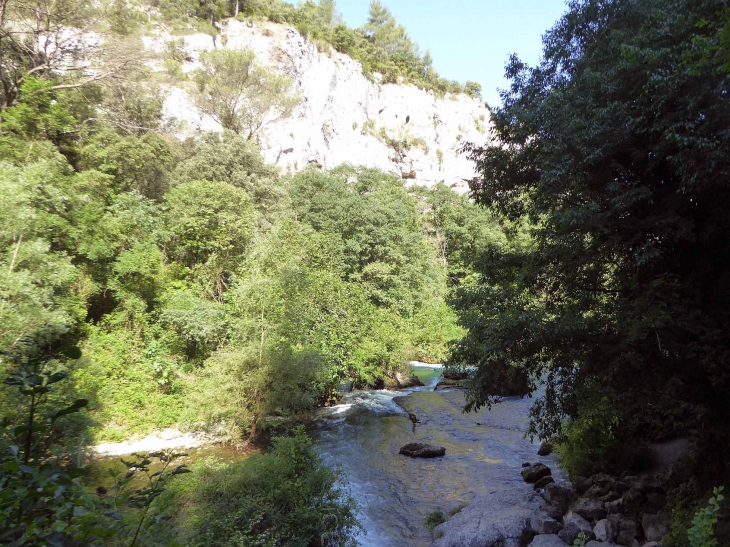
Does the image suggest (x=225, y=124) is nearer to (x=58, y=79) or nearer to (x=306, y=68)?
(x=58, y=79)

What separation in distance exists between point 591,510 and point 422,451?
4.69 meters

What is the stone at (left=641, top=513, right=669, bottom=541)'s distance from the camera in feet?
20.2

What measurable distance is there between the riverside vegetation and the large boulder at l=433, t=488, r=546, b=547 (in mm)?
1567

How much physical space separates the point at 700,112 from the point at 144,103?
76.4ft

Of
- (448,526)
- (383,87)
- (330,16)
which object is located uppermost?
(330,16)

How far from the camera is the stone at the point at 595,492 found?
303 inches

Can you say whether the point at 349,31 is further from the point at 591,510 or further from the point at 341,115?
the point at 591,510

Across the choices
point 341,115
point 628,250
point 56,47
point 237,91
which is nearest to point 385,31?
point 341,115

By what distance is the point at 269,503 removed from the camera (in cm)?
664

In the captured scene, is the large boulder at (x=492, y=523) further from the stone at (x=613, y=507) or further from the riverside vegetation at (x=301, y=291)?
the riverside vegetation at (x=301, y=291)

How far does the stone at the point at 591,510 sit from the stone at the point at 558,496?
16.3 inches

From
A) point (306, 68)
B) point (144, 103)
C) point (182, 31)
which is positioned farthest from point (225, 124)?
point (306, 68)

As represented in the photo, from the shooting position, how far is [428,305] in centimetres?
2761

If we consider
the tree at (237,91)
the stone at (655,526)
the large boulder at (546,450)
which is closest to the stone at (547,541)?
the stone at (655,526)
